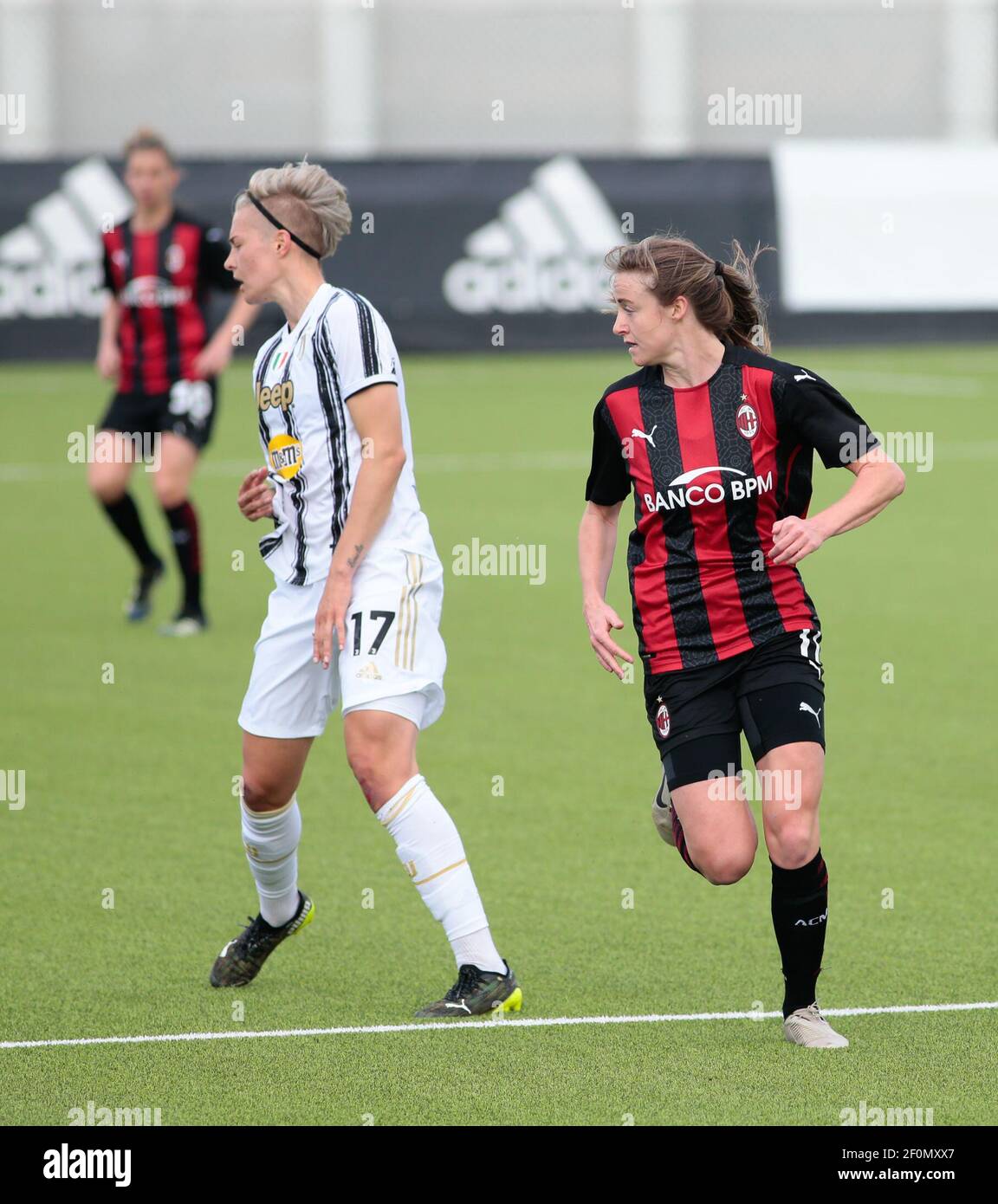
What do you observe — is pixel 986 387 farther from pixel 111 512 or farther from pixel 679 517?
pixel 679 517

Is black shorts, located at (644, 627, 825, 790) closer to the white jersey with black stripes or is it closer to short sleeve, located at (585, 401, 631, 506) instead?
short sleeve, located at (585, 401, 631, 506)

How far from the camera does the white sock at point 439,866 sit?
4883mm

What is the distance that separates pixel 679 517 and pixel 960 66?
88.3 ft

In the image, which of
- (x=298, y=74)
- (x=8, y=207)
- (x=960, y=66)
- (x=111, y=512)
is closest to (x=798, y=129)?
(x=960, y=66)

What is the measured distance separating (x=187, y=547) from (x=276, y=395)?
5347 millimetres

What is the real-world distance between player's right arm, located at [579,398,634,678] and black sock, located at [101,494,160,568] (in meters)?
5.78

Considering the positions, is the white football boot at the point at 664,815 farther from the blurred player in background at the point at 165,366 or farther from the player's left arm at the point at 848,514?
the blurred player in background at the point at 165,366

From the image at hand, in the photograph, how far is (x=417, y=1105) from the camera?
173 inches

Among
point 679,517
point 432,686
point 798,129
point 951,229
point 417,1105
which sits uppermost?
point 798,129

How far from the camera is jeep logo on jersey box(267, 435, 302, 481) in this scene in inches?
195

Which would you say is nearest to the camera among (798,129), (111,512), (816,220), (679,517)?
(679,517)

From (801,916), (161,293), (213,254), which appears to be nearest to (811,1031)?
(801,916)

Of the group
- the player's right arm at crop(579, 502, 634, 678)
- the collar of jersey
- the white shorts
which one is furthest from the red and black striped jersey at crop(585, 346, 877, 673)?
the collar of jersey

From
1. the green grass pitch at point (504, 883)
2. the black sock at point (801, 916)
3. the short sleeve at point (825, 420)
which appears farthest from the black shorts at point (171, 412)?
the black sock at point (801, 916)
